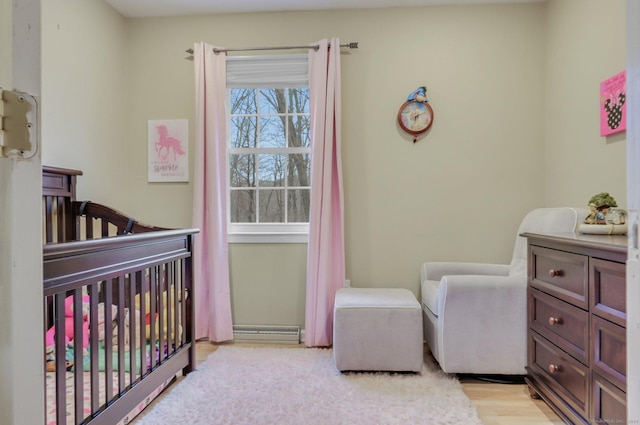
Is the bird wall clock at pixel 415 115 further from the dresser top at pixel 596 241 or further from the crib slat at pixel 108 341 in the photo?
the crib slat at pixel 108 341

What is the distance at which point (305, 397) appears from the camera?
1805 mm

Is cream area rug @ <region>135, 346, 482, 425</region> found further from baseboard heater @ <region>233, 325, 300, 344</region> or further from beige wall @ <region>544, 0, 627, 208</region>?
beige wall @ <region>544, 0, 627, 208</region>

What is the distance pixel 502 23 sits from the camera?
260 centimetres

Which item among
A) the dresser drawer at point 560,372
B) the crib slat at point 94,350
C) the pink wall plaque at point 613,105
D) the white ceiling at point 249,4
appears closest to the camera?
the crib slat at point 94,350

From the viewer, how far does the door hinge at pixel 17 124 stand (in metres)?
0.48

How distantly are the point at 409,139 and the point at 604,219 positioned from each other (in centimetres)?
133

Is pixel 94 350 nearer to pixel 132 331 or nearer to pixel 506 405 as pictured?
pixel 132 331

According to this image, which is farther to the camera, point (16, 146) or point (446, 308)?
point (446, 308)

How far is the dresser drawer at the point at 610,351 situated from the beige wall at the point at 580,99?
898 millimetres

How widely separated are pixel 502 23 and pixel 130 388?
10.6 ft

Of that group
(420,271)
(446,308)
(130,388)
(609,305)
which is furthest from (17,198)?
(420,271)

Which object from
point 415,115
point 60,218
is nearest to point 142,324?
point 60,218

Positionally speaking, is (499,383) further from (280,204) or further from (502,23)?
(502,23)

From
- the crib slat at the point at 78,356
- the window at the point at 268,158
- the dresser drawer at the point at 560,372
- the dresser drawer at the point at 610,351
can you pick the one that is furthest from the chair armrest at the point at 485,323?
the crib slat at the point at 78,356
